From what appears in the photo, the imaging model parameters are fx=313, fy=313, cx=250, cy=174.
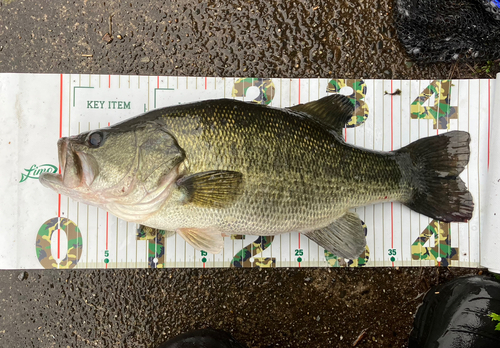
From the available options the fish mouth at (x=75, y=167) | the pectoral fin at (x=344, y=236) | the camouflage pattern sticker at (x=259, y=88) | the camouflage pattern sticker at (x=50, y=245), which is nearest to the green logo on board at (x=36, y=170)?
the camouflage pattern sticker at (x=50, y=245)

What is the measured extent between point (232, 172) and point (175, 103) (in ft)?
2.64

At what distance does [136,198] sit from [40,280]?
110cm

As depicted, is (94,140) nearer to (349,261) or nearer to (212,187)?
(212,187)

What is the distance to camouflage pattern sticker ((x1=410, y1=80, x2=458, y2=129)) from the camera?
2.19 metres

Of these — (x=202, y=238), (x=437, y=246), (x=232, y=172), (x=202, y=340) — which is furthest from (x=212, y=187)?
(x=437, y=246)

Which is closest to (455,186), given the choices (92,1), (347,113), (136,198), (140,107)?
(347,113)

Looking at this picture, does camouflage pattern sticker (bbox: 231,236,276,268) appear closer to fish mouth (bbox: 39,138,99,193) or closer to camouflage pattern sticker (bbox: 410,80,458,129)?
fish mouth (bbox: 39,138,99,193)

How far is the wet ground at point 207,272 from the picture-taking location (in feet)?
7.00

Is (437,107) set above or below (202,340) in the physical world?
above

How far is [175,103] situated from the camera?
2.14 m

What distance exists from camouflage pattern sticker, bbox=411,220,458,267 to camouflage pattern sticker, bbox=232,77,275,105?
142 cm

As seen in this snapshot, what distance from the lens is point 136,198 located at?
Result: 1.67m

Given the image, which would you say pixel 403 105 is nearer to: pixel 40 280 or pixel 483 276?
pixel 483 276

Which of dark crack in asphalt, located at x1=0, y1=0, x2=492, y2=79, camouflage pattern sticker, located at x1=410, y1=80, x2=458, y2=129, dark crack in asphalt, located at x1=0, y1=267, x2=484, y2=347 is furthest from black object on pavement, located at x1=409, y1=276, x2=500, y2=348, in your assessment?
dark crack in asphalt, located at x1=0, y1=0, x2=492, y2=79
